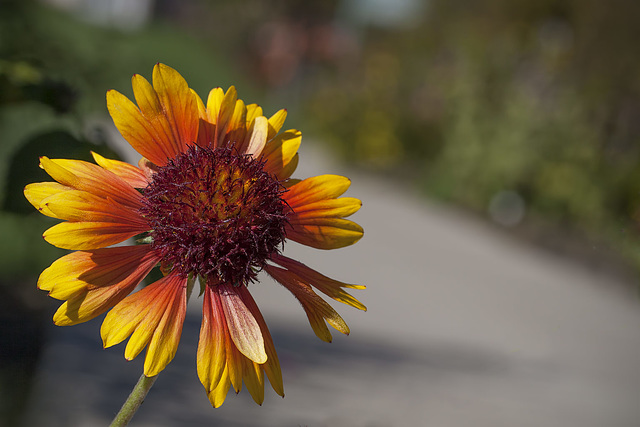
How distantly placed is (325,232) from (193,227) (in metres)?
0.13

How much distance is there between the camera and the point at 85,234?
0.53 metres

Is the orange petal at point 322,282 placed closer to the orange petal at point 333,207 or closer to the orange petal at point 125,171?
the orange petal at point 333,207

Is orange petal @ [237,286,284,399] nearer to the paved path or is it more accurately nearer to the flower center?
the flower center

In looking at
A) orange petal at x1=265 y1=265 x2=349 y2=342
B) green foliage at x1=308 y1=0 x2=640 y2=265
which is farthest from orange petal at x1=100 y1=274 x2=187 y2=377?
green foliage at x1=308 y1=0 x2=640 y2=265

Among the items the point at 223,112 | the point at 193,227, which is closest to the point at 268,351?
the point at 193,227

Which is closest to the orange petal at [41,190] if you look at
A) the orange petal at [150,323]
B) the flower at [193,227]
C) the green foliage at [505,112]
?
the flower at [193,227]

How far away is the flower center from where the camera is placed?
59cm

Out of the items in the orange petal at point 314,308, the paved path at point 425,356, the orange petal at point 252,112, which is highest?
the orange petal at point 252,112

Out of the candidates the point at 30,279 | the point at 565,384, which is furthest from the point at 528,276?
the point at 30,279

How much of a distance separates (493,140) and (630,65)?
6.09 feet

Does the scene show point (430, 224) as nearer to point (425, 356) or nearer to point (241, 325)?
point (425, 356)

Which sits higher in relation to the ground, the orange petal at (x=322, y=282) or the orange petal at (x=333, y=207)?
the orange petal at (x=333, y=207)

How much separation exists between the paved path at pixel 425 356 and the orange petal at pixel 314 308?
0.16 m

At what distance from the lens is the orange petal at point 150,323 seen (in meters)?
0.51
